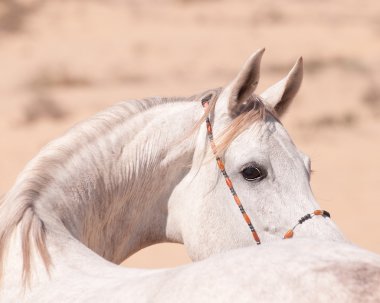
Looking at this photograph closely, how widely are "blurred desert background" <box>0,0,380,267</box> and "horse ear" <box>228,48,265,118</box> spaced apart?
622 centimetres

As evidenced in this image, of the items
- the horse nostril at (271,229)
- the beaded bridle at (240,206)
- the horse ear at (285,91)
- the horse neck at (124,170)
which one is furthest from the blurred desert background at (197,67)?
the horse nostril at (271,229)

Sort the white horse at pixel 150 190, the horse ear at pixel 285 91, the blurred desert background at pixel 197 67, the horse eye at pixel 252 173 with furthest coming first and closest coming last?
the blurred desert background at pixel 197 67 < the horse ear at pixel 285 91 < the horse eye at pixel 252 173 < the white horse at pixel 150 190

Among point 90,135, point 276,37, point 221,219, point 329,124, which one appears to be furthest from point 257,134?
point 276,37

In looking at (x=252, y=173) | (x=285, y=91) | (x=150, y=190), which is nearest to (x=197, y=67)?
(x=285, y=91)

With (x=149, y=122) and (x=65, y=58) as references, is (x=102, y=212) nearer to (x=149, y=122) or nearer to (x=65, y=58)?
(x=149, y=122)

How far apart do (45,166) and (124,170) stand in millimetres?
428

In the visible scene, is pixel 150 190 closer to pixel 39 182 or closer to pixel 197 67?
pixel 39 182

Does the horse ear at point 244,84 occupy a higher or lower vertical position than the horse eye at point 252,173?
higher

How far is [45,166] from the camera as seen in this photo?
3.85 metres

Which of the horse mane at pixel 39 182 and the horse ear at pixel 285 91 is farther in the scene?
the horse ear at pixel 285 91

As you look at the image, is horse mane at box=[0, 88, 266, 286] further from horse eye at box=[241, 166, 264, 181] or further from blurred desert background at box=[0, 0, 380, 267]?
blurred desert background at box=[0, 0, 380, 267]

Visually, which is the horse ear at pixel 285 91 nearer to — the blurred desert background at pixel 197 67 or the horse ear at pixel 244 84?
the horse ear at pixel 244 84

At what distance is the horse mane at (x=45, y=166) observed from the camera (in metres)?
3.45

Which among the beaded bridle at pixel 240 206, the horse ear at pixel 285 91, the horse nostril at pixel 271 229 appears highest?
the horse ear at pixel 285 91
